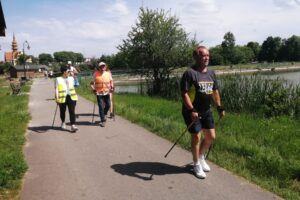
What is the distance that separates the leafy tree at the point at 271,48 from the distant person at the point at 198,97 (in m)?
121

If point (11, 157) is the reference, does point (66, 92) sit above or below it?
above

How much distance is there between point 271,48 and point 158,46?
106 meters

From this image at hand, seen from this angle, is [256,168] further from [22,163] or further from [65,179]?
[22,163]

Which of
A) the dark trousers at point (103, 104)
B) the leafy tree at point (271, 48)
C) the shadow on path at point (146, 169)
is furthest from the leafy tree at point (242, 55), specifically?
the shadow on path at point (146, 169)

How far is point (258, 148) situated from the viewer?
700cm

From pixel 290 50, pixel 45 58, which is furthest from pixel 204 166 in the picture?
pixel 45 58

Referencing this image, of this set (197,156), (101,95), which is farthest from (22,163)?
(101,95)

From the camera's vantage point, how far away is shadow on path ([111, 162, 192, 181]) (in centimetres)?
599

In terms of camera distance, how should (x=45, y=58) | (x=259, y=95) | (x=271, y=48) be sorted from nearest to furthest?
(x=259, y=95)
(x=271, y=48)
(x=45, y=58)

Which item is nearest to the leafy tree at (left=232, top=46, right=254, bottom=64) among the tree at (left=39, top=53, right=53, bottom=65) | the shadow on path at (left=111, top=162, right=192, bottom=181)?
the tree at (left=39, top=53, right=53, bottom=65)

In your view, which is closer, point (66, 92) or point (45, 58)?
point (66, 92)

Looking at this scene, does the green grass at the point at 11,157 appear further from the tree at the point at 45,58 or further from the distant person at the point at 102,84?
the tree at the point at 45,58

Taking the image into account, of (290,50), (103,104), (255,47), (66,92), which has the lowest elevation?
(103,104)

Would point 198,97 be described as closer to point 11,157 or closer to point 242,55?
point 11,157
